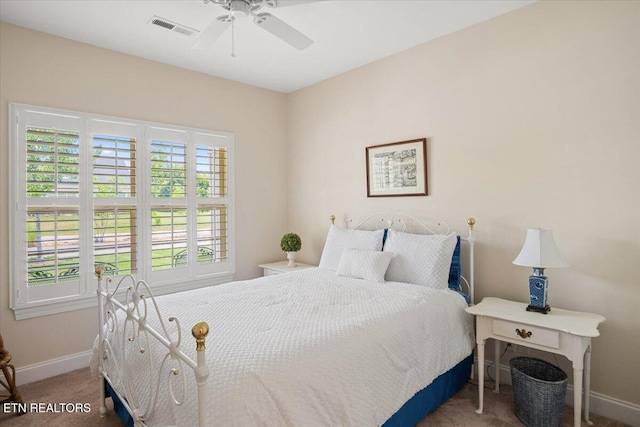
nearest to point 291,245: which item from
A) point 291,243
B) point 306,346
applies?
point 291,243

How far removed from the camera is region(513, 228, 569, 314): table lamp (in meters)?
2.20

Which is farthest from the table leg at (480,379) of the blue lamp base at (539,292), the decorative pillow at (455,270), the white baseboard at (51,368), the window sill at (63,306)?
the white baseboard at (51,368)

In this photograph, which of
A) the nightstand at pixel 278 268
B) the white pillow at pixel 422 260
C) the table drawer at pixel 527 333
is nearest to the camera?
the table drawer at pixel 527 333

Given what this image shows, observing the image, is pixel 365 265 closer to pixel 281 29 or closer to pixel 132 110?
pixel 281 29

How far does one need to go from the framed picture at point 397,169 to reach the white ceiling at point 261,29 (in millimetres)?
912

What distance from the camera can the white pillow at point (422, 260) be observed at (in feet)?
8.80

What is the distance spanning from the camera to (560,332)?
80.8 inches

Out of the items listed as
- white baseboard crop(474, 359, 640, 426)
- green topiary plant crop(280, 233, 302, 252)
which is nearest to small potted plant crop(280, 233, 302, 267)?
green topiary plant crop(280, 233, 302, 252)

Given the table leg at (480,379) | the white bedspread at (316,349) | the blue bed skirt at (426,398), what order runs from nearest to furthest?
1. the white bedspread at (316,349)
2. the blue bed skirt at (426,398)
3. the table leg at (480,379)

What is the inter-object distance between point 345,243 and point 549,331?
1740 mm

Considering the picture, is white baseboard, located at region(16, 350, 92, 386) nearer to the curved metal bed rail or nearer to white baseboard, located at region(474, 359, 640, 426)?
the curved metal bed rail

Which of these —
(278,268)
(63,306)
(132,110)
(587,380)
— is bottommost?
(587,380)

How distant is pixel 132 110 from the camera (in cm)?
334

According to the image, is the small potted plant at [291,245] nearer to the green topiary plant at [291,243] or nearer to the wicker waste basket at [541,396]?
the green topiary plant at [291,243]
